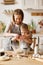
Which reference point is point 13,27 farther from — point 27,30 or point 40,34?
point 40,34

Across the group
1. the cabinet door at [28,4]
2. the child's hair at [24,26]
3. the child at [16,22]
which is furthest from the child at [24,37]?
the cabinet door at [28,4]

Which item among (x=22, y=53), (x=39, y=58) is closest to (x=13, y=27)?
(x=22, y=53)

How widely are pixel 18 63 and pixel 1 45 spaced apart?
1668 millimetres

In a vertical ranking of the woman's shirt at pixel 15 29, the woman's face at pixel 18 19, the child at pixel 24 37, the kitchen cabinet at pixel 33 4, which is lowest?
the child at pixel 24 37

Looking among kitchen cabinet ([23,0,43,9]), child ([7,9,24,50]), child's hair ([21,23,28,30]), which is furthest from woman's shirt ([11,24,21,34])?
kitchen cabinet ([23,0,43,9])

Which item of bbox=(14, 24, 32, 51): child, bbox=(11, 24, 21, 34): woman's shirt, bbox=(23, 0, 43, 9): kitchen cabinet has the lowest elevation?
bbox=(14, 24, 32, 51): child

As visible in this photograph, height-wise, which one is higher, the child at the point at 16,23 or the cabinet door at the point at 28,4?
the cabinet door at the point at 28,4

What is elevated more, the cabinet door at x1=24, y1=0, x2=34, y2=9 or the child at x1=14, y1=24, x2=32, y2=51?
the cabinet door at x1=24, y1=0, x2=34, y2=9

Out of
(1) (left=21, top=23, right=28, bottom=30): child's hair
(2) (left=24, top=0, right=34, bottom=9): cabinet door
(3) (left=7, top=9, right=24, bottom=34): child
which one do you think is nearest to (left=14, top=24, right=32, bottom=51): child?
(1) (left=21, top=23, right=28, bottom=30): child's hair

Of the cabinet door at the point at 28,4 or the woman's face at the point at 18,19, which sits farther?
the woman's face at the point at 18,19

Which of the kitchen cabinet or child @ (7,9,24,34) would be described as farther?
child @ (7,9,24,34)

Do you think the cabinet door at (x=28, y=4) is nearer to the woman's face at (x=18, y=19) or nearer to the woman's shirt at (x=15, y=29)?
the woman's face at (x=18, y=19)

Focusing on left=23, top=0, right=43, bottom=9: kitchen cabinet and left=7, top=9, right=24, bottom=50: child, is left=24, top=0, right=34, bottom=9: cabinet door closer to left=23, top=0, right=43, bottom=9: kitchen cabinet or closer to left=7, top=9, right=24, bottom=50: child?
left=23, top=0, right=43, bottom=9: kitchen cabinet

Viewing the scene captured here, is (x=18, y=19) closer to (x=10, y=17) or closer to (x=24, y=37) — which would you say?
(x=10, y=17)
